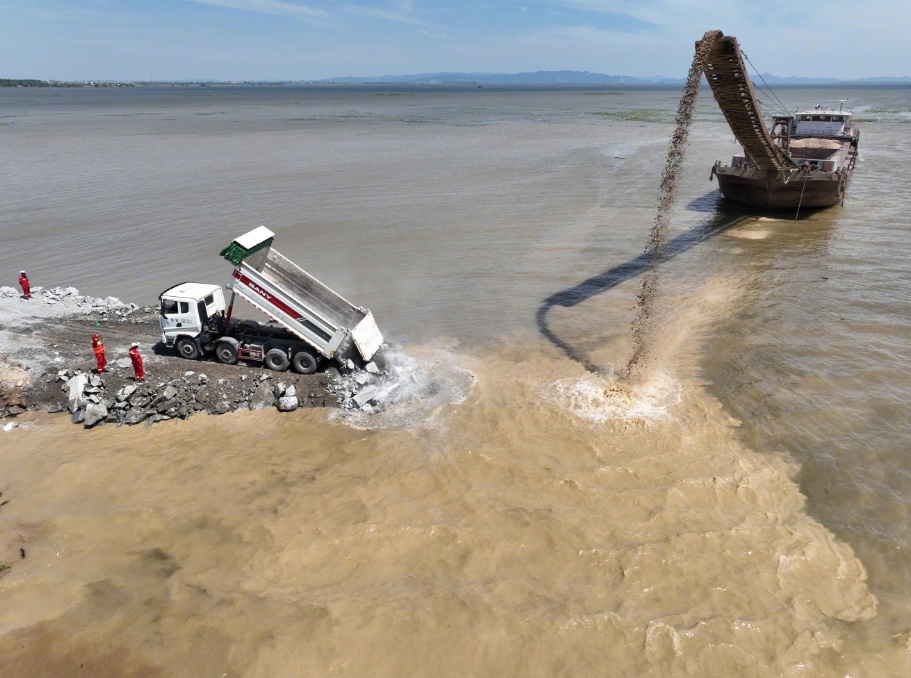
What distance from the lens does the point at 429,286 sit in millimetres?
20641

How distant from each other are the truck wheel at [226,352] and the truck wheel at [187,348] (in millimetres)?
597

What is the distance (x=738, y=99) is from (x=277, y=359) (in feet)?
58.8

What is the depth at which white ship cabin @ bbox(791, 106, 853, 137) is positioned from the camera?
35619 mm

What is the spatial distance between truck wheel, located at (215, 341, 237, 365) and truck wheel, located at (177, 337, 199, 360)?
0.60 meters

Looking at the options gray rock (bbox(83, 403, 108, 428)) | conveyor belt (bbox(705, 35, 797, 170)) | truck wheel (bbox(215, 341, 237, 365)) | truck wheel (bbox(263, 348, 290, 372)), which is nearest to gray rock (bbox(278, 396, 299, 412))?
truck wheel (bbox(263, 348, 290, 372))

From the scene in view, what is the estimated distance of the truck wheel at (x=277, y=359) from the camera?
1373cm

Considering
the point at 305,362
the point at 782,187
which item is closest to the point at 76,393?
the point at 305,362

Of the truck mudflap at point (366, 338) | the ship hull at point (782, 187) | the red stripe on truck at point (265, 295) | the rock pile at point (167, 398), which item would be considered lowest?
the rock pile at point (167, 398)

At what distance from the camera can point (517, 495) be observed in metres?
10.2

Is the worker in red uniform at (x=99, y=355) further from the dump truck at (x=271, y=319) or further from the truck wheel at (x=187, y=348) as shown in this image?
the truck wheel at (x=187, y=348)

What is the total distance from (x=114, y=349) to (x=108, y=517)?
21.6ft

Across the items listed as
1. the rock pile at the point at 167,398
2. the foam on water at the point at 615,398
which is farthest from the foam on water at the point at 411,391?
the foam on water at the point at 615,398

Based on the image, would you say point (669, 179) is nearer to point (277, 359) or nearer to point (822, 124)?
point (277, 359)

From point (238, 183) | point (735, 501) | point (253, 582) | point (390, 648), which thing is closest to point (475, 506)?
point (390, 648)
